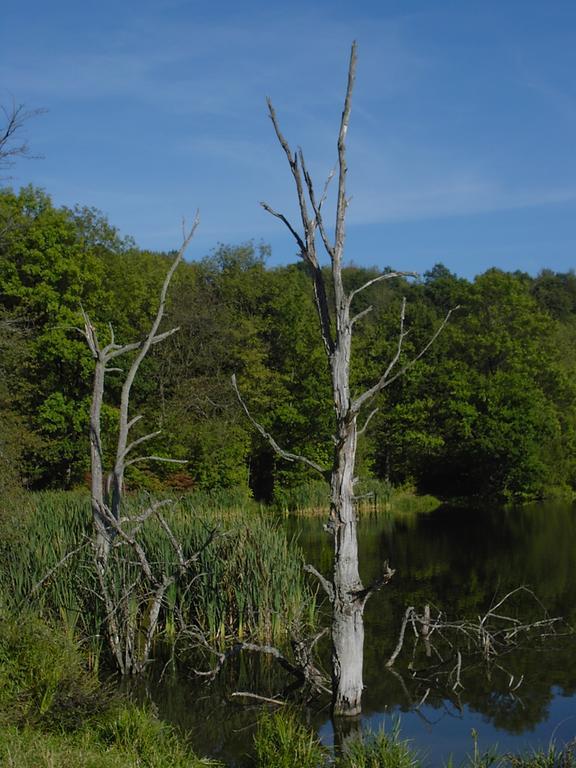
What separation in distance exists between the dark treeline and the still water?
1289 centimetres

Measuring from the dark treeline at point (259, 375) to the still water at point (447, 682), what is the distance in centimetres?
1289

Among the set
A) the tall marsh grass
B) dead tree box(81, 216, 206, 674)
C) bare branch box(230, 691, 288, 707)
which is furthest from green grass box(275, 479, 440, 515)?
bare branch box(230, 691, 288, 707)

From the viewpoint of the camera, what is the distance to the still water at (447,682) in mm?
8750

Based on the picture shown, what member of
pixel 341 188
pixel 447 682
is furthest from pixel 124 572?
pixel 341 188

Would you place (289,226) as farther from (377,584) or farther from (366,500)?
(366,500)

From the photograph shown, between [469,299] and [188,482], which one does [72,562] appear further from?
[469,299]

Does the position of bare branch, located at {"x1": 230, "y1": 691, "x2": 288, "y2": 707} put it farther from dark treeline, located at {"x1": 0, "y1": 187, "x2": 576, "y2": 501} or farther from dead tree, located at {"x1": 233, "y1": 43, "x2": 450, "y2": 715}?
dark treeline, located at {"x1": 0, "y1": 187, "x2": 576, "y2": 501}

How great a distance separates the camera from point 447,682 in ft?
33.7

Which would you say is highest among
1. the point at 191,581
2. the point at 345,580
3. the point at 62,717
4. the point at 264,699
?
the point at 345,580

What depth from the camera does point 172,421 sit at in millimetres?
30328

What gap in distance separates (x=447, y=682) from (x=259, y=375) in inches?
946

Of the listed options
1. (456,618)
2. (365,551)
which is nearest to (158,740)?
(456,618)

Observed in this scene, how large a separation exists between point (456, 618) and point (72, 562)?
237 inches

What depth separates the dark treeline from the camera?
1123 inches
